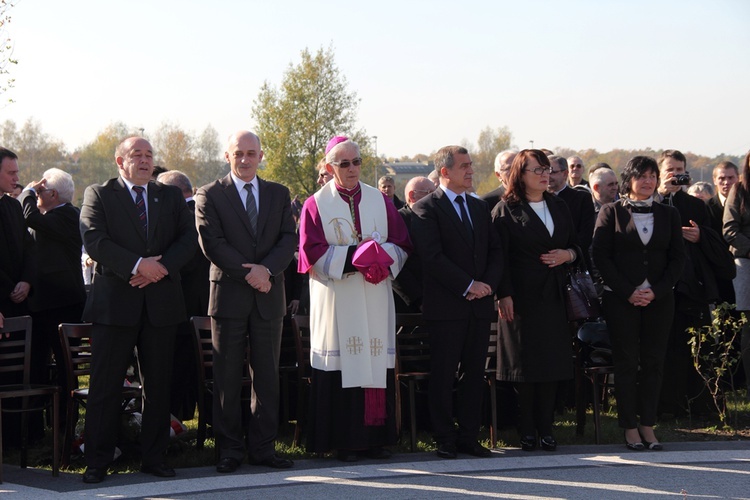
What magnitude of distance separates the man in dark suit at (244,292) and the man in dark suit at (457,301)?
108cm

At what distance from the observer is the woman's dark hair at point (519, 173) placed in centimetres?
757

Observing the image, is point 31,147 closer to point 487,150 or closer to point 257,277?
point 487,150

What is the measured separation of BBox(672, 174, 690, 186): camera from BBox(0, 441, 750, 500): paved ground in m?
2.40

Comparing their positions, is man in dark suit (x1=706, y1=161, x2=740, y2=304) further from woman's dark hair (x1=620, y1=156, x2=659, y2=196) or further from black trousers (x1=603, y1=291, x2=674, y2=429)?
black trousers (x1=603, y1=291, x2=674, y2=429)

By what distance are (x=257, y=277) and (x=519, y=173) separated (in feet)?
7.22

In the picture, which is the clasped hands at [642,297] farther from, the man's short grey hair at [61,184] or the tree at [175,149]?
the tree at [175,149]

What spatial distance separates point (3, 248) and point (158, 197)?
1.61 metres

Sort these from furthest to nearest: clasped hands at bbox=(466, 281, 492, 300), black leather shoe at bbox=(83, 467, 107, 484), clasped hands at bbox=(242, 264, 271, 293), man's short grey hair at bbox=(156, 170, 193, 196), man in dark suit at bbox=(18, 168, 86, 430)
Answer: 1. man's short grey hair at bbox=(156, 170, 193, 196)
2. man in dark suit at bbox=(18, 168, 86, 430)
3. clasped hands at bbox=(466, 281, 492, 300)
4. clasped hands at bbox=(242, 264, 271, 293)
5. black leather shoe at bbox=(83, 467, 107, 484)

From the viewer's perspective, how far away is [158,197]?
700cm

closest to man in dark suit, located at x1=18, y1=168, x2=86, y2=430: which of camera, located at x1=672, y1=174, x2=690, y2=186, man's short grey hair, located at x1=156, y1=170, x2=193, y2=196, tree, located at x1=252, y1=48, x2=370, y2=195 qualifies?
man's short grey hair, located at x1=156, y1=170, x2=193, y2=196

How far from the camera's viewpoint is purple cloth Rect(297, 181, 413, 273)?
7.30 m

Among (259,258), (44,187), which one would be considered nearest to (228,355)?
(259,258)

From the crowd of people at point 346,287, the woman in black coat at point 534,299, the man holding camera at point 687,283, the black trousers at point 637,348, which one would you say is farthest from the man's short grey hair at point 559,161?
the black trousers at point 637,348

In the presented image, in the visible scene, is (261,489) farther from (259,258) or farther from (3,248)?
(3,248)
